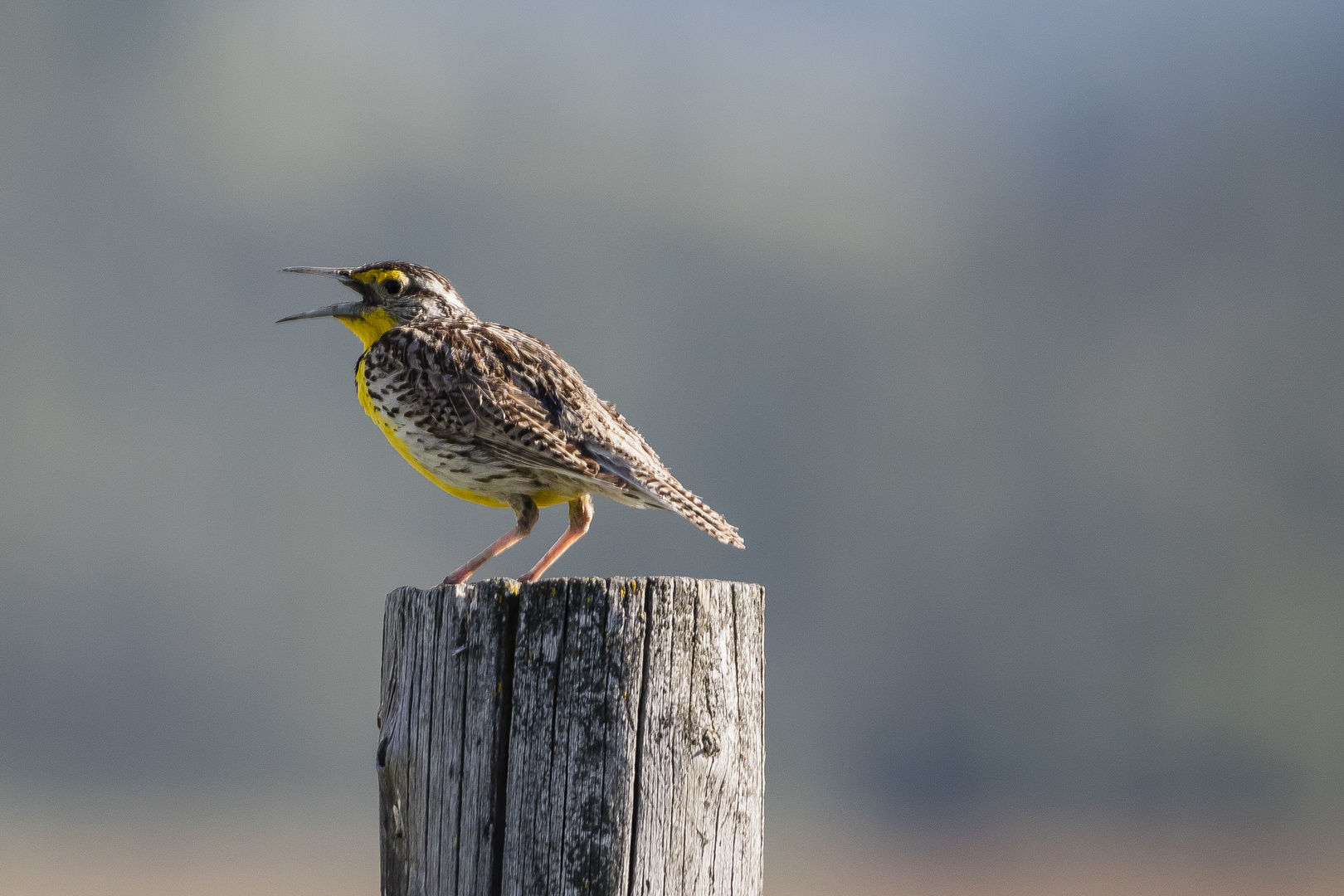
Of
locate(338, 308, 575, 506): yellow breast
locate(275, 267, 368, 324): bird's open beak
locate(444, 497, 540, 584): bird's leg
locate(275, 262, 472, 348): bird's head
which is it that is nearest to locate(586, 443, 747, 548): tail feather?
locate(338, 308, 575, 506): yellow breast

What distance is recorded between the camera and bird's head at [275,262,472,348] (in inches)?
214

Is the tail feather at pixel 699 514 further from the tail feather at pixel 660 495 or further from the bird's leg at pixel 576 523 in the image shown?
the bird's leg at pixel 576 523

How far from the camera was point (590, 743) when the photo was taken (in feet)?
9.77

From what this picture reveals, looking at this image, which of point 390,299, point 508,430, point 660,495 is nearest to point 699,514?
point 660,495

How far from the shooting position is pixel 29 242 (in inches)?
5443

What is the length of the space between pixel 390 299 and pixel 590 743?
9.30 ft

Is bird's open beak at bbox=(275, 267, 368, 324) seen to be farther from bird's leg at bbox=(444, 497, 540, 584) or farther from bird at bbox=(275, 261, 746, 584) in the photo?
bird's leg at bbox=(444, 497, 540, 584)

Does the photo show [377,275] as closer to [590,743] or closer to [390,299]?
[390,299]

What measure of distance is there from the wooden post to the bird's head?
245cm

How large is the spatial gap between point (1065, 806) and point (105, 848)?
167 ft

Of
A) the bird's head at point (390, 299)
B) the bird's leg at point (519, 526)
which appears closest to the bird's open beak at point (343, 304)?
the bird's head at point (390, 299)

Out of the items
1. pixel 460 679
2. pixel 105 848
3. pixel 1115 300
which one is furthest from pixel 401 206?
pixel 460 679

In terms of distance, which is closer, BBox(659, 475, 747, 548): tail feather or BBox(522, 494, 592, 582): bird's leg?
BBox(659, 475, 747, 548): tail feather

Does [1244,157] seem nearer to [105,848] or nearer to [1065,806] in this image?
[1065,806]
